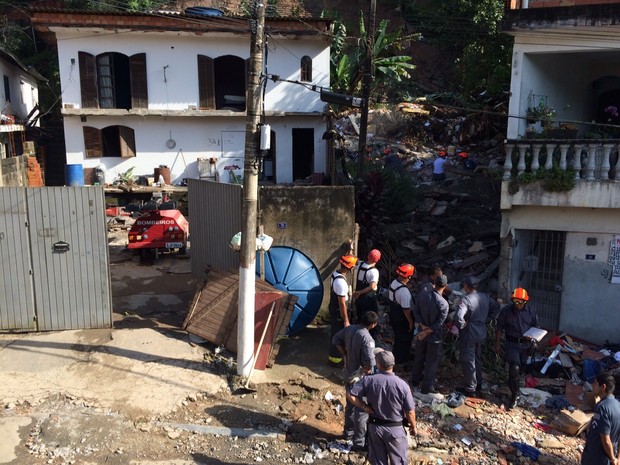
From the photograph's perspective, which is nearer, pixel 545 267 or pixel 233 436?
pixel 233 436

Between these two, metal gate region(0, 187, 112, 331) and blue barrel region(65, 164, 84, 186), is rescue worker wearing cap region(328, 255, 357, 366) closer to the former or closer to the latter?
metal gate region(0, 187, 112, 331)

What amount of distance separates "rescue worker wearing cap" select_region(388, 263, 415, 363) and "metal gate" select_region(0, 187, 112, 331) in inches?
175

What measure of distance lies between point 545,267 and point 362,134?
18.9ft

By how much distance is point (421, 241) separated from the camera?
12.9 metres

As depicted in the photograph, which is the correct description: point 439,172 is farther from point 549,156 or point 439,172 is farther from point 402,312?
point 402,312

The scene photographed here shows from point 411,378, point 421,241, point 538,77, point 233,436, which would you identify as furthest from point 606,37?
point 233,436

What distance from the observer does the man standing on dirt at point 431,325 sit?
24.6 feet

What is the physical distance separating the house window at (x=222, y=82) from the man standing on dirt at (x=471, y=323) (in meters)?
15.3

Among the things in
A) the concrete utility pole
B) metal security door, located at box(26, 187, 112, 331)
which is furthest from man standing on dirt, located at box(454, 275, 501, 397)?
metal security door, located at box(26, 187, 112, 331)

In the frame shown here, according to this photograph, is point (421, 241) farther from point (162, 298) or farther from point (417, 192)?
point (162, 298)

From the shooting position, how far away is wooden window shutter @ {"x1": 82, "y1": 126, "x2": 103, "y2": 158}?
2044cm

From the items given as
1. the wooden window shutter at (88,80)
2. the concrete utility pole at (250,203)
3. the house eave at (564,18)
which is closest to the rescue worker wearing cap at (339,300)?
the concrete utility pole at (250,203)

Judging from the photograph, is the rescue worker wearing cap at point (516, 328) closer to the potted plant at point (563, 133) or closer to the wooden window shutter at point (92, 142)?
the potted plant at point (563, 133)

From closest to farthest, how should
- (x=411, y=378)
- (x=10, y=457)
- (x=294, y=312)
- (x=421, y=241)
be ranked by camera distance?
(x=10, y=457) < (x=411, y=378) < (x=294, y=312) < (x=421, y=241)
